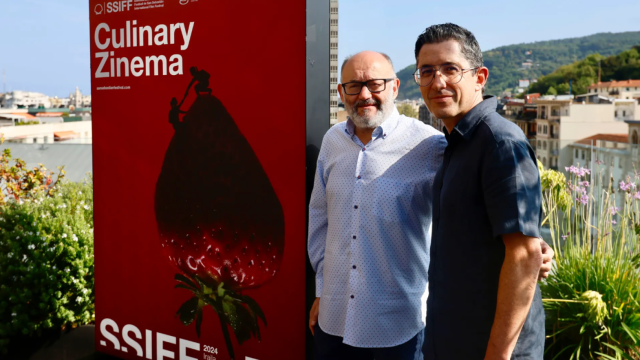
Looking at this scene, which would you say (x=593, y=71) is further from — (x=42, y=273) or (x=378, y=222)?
(x=378, y=222)

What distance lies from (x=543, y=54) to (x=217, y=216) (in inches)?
2863

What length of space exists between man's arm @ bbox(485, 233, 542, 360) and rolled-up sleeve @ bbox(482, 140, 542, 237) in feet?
0.13

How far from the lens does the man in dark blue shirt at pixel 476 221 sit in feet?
4.32

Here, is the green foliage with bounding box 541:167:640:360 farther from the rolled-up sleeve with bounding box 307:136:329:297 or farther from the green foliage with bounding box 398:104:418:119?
the rolled-up sleeve with bounding box 307:136:329:297

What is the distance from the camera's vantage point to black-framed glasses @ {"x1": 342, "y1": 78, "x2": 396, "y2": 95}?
1.95 m

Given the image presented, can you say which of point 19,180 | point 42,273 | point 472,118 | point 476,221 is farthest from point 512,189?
point 19,180

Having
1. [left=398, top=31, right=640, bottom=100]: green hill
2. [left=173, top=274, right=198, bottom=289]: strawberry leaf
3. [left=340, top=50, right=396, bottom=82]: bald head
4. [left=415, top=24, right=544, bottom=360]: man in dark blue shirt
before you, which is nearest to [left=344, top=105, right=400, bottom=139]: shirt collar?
[left=340, top=50, right=396, bottom=82]: bald head

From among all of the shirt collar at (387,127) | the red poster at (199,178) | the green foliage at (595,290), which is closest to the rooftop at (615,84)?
the green foliage at (595,290)

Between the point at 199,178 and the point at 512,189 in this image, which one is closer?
the point at 512,189

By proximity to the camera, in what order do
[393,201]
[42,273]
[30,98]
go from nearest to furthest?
[393,201] < [42,273] < [30,98]

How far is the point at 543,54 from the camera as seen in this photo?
225 ft

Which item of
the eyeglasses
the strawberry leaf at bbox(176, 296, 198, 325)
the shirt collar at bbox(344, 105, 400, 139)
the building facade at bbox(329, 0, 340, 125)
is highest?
the building facade at bbox(329, 0, 340, 125)

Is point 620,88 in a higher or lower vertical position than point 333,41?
higher

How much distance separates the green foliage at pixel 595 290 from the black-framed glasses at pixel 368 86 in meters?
1.44
